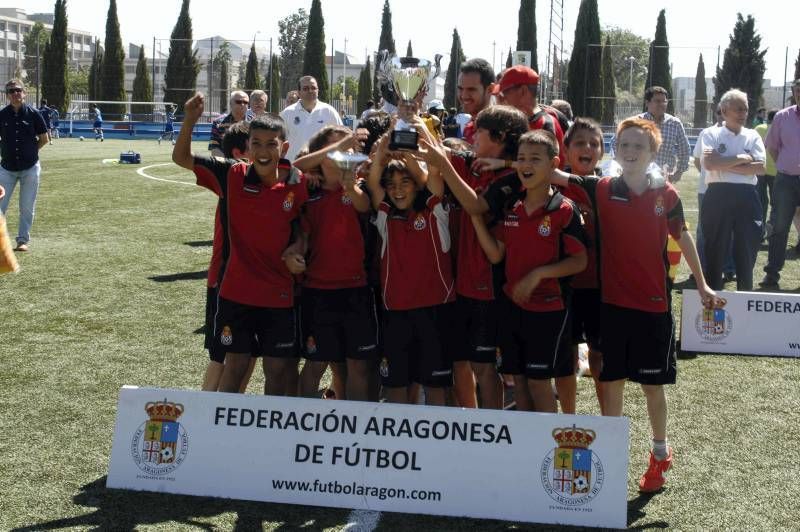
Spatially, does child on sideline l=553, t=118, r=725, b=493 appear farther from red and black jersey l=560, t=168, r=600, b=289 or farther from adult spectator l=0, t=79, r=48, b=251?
adult spectator l=0, t=79, r=48, b=251

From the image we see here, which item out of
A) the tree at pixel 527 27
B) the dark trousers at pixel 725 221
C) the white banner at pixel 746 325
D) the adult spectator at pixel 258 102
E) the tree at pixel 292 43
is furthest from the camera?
the tree at pixel 292 43

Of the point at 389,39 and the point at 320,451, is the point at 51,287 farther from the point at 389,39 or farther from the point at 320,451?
the point at 389,39

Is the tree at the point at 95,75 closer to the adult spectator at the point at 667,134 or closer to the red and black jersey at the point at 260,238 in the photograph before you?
the adult spectator at the point at 667,134

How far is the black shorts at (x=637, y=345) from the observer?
448 centimetres

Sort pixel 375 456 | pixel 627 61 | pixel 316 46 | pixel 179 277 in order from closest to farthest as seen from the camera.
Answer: pixel 375 456 < pixel 179 277 < pixel 316 46 < pixel 627 61

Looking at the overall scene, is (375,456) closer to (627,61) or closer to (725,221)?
(725,221)

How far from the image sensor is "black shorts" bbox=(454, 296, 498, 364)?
15.0 ft

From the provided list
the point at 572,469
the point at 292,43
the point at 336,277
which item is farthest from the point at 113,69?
the point at 572,469

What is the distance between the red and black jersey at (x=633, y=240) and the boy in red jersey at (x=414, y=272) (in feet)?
2.34

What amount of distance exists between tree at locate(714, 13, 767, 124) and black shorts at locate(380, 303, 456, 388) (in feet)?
168

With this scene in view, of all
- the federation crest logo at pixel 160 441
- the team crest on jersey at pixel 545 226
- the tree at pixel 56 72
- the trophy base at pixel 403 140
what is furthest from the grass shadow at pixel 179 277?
the tree at pixel 56 72

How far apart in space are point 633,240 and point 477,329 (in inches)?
33.4

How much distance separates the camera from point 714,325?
7.36m

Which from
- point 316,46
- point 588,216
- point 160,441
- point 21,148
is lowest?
point 160,441
